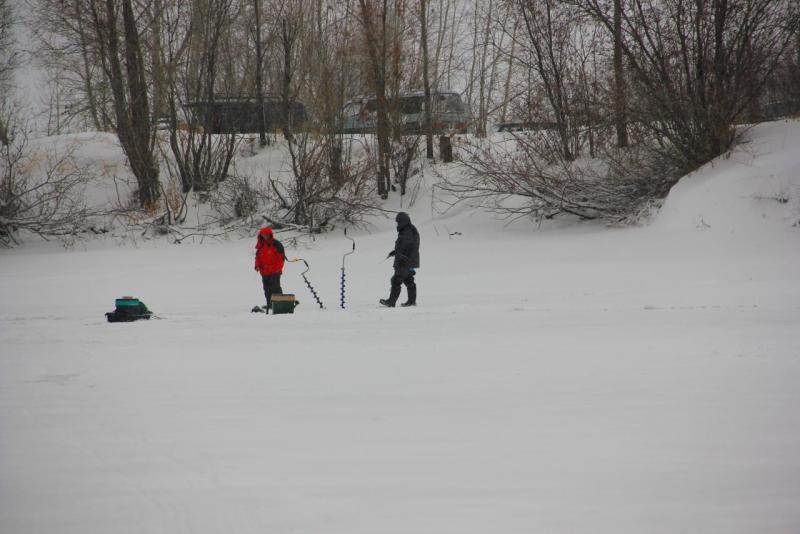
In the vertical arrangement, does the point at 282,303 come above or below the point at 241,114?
below

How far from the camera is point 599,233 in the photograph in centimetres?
1766

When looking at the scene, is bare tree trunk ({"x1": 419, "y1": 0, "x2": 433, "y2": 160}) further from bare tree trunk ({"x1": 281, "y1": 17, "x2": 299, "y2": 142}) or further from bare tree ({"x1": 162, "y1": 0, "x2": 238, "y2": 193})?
bare tree ({"x1": 162, "y1": 0, "x2": 238, "y2": 193})

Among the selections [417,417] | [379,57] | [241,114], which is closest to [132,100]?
[241,114]

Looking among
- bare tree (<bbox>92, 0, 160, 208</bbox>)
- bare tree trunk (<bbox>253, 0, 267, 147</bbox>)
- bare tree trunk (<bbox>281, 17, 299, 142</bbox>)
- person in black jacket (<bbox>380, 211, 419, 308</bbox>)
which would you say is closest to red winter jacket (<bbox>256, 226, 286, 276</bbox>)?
person in black jacket (<bbox>380, 211, 419, 308</bbox>)

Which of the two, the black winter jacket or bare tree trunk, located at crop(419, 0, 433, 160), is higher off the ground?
bare tree trunk, located at crop(419, 0, 433, 160)

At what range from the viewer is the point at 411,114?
72.2 feet

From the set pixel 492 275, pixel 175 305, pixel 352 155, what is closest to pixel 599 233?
pixel 492 275

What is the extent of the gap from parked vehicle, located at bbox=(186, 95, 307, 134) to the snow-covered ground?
11.7m

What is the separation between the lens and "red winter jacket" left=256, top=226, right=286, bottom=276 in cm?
1142

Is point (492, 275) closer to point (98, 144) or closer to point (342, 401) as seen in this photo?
point (342, 401)

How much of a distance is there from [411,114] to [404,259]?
11956mm

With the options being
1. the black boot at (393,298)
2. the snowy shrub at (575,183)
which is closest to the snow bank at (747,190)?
the snowy shrub at (575,183)

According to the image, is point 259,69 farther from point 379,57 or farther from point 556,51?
point 556,51

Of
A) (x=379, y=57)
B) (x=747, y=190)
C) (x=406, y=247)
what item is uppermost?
(x=379, y=57)
